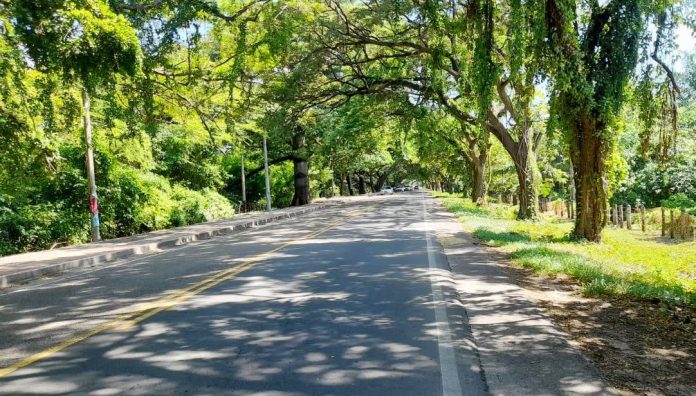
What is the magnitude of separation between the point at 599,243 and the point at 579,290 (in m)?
6.85

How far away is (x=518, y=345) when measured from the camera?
550cm

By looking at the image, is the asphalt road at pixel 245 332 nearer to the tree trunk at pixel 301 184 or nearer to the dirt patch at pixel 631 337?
the dirt patch at pixel 631 337

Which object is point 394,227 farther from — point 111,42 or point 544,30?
point 111,42

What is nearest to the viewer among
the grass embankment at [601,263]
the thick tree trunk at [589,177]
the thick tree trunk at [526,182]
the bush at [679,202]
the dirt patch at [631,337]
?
the dirt patch at [631,337]

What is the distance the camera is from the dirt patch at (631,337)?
459 cm

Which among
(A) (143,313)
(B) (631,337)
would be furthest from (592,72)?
(A) (143,313)

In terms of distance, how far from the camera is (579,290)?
821 centimetres

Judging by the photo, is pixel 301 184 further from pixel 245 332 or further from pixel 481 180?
pixel 245 332

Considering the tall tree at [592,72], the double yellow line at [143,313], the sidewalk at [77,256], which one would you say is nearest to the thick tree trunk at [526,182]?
the tall tree at [592,72]

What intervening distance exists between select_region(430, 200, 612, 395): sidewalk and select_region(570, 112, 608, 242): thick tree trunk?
5.82 meters

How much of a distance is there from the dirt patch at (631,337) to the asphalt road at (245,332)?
1.22 m

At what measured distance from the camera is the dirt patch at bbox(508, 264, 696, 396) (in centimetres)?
459

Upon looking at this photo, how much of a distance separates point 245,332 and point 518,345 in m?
2.94

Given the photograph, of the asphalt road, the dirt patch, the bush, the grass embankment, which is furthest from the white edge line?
the bush
